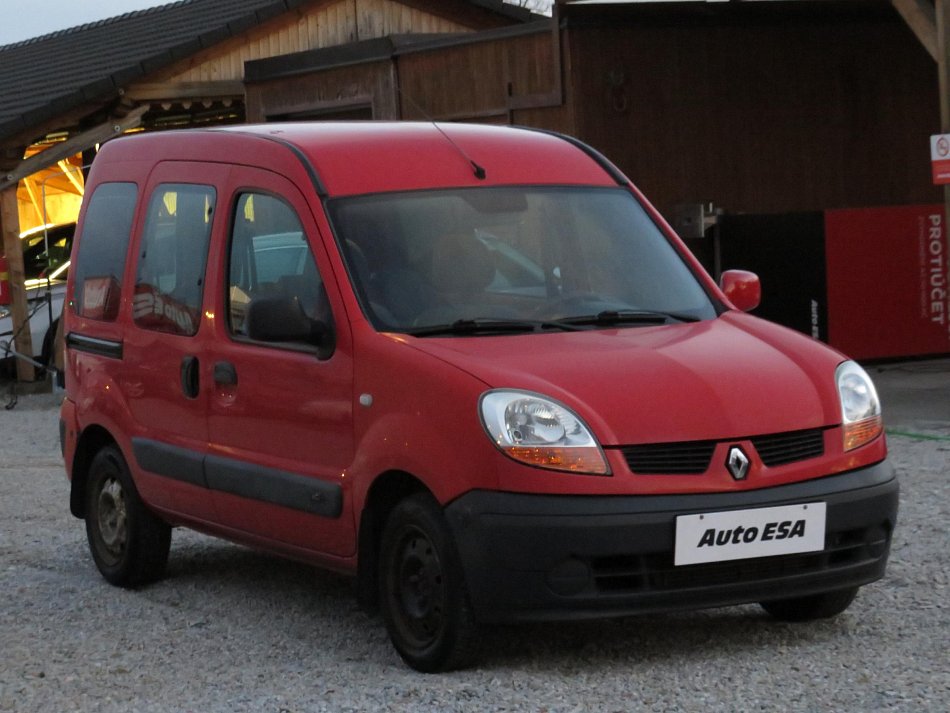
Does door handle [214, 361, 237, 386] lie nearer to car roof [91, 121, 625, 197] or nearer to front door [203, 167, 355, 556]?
front door [203, 167, 355, 556]

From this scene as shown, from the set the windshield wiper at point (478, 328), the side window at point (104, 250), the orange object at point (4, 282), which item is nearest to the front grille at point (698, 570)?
the windshield wiper at point (478, 328)

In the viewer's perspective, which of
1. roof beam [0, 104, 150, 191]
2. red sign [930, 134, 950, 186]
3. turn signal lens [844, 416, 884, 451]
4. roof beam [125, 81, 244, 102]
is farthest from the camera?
roof beam [125, 81, 244, 102]

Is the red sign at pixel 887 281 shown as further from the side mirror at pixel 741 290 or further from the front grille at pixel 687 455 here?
the front grille at pixel 687 455

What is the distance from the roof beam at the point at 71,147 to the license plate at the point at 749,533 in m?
16.9

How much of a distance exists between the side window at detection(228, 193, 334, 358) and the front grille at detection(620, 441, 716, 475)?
1.26 m

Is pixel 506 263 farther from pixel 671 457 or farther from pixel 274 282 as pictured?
pixel 671 457

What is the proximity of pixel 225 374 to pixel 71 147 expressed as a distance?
50.6 ft

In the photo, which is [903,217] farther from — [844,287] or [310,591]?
[310,591]

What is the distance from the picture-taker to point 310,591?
7.47m

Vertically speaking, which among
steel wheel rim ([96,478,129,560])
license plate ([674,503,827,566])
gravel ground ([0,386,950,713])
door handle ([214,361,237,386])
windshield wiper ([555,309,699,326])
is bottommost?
gravel ground ([0,386,950,713])

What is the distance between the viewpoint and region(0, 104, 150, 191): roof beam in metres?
21.2

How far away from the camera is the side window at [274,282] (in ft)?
20.1

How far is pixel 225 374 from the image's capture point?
6762mm

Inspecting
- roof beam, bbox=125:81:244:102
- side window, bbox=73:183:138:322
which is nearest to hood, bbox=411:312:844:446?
side window, bbox=73:183:138:322
